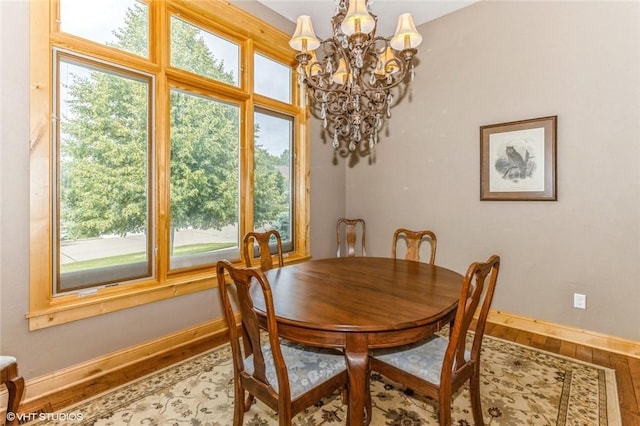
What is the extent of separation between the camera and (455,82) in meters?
3.34

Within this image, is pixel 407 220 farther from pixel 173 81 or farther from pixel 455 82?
pixel 173 81

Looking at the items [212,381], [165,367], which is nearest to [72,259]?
[165,367]

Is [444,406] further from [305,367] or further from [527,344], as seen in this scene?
[527,344]

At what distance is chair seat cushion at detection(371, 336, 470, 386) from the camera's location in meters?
1.46

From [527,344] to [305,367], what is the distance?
2.23 m

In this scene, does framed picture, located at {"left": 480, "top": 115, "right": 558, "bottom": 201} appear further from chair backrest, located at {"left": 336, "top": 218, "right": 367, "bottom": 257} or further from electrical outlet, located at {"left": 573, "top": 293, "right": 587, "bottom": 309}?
chair backrest, located at {"left": 336, "top": 218, "right": 367, "bottom": 257}

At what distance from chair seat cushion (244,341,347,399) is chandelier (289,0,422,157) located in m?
1.55

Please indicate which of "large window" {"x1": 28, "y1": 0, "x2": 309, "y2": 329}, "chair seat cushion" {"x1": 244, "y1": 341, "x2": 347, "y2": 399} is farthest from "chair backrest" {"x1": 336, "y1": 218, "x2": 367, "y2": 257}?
"chair seat cushion" {"x1": 244, "y1": 341, "x2": 347, "y2": 399}

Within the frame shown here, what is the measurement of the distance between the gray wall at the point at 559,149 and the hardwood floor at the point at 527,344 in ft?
0.70

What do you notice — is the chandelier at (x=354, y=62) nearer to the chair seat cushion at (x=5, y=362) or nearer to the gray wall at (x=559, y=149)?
the gray wall at (x=559, y=149)

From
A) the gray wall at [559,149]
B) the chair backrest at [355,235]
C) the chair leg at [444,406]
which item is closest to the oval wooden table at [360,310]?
the chair leg at [444,406]

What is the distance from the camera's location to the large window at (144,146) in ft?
6.55

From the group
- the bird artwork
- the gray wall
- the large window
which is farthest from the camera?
the bird artwork

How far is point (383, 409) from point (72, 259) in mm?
2192
